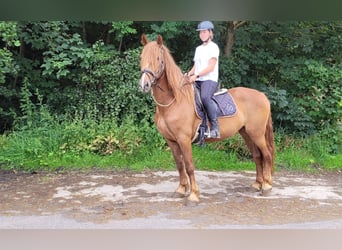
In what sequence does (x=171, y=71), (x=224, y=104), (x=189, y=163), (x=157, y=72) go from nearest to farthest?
1. (x=157, y=72)
2. (x=171, y=71)
3. (x=189, y=163)
4. (x=224, y=104)

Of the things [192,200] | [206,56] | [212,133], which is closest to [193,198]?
[192,200]

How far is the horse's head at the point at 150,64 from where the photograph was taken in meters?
4.29

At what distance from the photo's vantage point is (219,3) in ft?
3.22

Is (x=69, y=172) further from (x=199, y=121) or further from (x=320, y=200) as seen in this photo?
(x=320, y=200)

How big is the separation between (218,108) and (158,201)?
4.89ft

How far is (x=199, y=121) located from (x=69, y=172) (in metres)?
3.09

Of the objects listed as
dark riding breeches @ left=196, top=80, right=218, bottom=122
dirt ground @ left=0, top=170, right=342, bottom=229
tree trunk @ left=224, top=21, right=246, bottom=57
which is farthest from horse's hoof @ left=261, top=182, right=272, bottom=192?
tree trunk @ left=224, top=21, right=246, bottom=57

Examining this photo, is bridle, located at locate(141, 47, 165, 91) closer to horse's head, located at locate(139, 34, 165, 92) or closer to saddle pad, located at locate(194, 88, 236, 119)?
horse's head, located at locate(139, 34, 165, 92)

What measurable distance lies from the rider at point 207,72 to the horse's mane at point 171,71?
6.3 inches

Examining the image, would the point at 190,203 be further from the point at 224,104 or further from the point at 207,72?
the point at 207,72

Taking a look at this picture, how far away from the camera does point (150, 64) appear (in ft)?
14.3

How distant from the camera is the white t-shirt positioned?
15.8 ft

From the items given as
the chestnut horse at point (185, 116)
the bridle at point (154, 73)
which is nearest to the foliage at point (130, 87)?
the chestnut horse at point (185, 116)

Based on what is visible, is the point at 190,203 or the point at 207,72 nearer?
the point at 207,72
